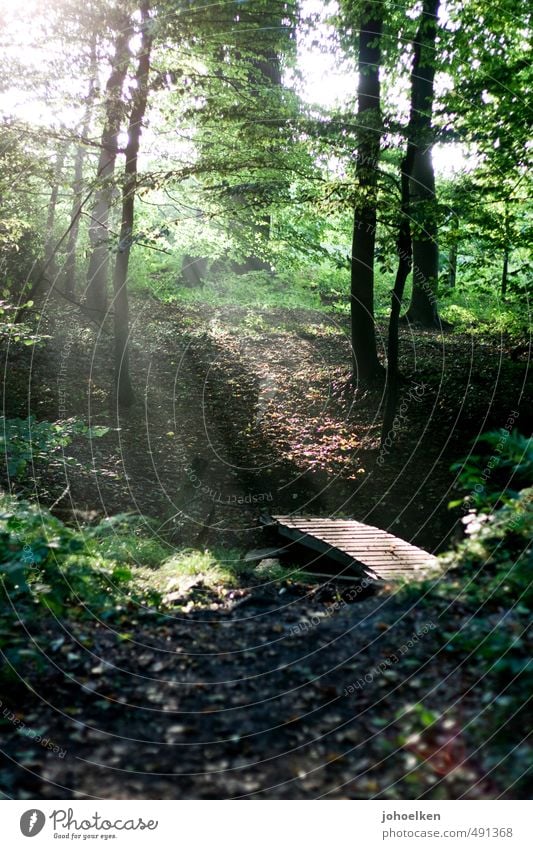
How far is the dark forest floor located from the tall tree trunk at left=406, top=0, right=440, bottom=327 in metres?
1.60

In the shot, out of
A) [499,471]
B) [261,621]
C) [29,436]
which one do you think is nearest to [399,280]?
[499,471]

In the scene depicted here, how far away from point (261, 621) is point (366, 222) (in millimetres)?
8040

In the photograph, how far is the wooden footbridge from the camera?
693 centimetres

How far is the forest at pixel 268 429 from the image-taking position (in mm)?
3768

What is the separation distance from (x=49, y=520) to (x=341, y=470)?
5.96 meters

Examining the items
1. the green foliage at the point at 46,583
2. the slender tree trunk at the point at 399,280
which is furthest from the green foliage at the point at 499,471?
the green foliage at the point at 46,583

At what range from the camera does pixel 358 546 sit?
7566 mm

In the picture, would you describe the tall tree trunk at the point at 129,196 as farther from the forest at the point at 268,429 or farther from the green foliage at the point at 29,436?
the green foliage at the point at 29,436

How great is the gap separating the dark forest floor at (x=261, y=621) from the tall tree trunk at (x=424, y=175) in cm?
160

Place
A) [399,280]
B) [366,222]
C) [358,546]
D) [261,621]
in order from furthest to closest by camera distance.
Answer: [366,222] < [399,280] < [358,546] < [261,621]

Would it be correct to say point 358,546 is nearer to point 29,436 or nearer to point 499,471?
point 499,471

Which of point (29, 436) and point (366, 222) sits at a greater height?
point (366, 222)

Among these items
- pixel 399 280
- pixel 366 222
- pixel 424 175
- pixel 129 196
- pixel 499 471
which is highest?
pixel 424 175
